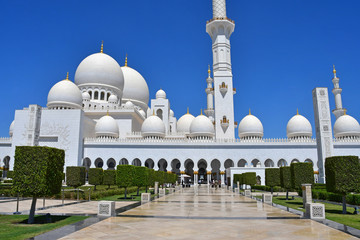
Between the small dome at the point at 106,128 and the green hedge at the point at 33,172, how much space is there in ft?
95.8

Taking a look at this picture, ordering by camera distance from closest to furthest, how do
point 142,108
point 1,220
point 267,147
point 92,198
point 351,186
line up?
point 1,220 < point 351,186 < point 92,198 < point 267,147 < point 142,108

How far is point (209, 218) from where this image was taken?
913 cm

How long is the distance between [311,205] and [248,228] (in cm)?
301

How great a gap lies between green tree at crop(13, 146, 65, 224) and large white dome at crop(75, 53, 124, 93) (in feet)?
114

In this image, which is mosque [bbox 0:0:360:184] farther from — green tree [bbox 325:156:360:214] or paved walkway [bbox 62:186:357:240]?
paved walkway [bbox 62:186:357:240]

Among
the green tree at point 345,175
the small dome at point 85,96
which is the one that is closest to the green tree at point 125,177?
the green tree at point 345,175

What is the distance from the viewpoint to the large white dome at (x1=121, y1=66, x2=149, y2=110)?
A: 4788 cm

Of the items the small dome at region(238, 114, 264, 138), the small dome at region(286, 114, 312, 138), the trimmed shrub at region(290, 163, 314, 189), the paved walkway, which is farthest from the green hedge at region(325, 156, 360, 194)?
the small dome at region(286, 114, 312, 138)

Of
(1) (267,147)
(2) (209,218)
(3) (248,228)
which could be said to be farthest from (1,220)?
(1) (267,147)

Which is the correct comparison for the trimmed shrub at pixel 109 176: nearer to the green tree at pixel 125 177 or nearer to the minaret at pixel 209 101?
the green tree at pixel 125 177

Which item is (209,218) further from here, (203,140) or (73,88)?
(73,88)

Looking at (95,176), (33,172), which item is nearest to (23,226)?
(33,172)

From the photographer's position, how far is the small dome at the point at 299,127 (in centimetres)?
3819

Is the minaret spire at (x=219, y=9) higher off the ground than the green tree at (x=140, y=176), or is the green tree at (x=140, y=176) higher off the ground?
the minaret spire at (x=219, y=9)
